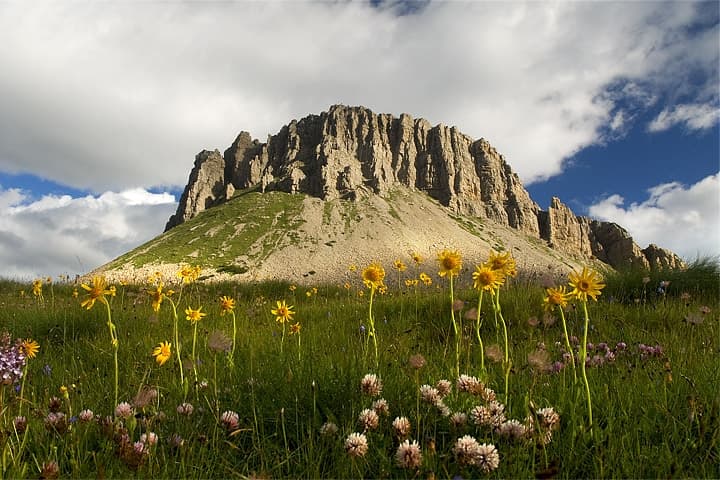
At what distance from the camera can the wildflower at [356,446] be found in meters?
1.78

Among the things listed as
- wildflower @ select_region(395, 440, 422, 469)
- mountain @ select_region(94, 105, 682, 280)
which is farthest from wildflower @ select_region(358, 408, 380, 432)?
mountain @ select_region(94, 105, 682, 280)

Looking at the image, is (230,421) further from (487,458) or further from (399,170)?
(399,170)

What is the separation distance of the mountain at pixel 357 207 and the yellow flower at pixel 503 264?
7435 centimetres

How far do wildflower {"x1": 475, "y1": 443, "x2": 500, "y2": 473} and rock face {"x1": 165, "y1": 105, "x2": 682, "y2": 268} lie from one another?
120135 millimetres

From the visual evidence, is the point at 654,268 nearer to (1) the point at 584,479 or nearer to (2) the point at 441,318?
(2) the point at 441,318

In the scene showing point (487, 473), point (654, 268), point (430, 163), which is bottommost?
point (487, 473)

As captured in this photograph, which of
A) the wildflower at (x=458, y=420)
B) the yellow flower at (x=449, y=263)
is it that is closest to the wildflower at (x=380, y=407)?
the wildflower at (x=458, y=420)

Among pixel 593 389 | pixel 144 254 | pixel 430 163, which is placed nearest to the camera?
pixel 593 389

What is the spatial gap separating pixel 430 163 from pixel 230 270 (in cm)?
8452

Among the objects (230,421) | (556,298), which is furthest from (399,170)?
(230,421)

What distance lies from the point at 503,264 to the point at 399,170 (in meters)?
135

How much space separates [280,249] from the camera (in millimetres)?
87688

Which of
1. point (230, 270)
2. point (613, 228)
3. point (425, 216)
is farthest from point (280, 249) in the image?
point (613, 228)

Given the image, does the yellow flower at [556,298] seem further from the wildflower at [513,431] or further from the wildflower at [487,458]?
the wildflower at [487,458]
